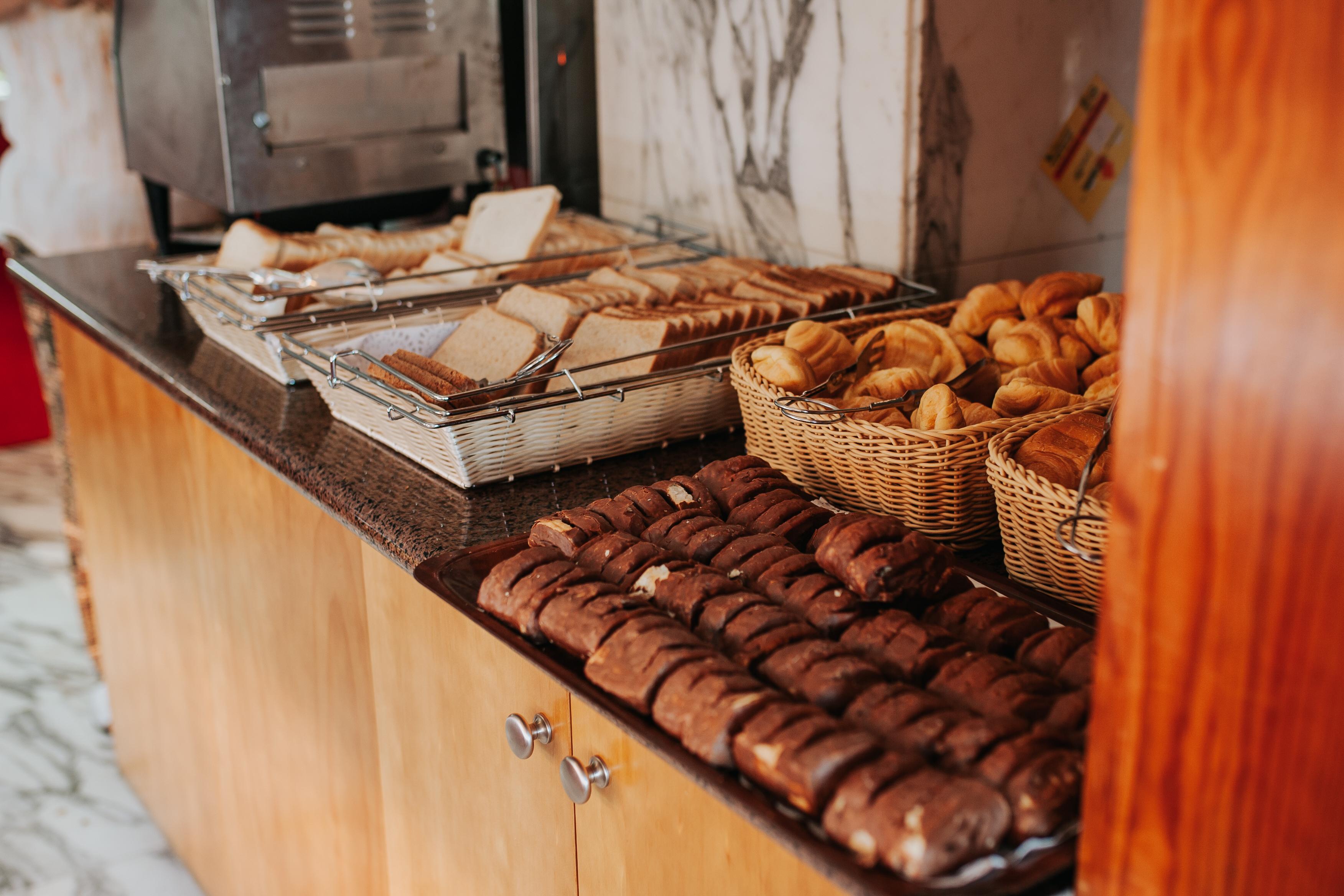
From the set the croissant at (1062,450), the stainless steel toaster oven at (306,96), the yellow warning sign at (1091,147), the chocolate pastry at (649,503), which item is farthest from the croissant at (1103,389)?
the stainless steel toaster oven at (306,96)

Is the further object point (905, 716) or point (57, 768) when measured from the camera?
point (57, 768)

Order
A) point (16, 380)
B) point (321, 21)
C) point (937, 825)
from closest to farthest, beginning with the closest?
1. point (937, 825)
2. point (321, 21)
3. point (16, 380)

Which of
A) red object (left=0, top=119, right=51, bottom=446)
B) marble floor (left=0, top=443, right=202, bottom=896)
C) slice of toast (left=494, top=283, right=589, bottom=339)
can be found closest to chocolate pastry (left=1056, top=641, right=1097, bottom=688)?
slice of toast (left=494, top=283, right=589, bottom=339)

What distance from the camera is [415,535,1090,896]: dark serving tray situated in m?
0.64

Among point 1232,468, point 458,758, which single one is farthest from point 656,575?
point 1232,468

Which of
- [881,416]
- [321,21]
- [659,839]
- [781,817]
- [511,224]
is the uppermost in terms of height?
[321,21]

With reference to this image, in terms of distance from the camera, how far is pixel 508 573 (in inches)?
37.2

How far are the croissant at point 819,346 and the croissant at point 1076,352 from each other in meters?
0.22

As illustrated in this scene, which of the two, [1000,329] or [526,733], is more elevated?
[1000,329]

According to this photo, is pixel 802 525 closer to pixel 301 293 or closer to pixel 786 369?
pixel 786 369

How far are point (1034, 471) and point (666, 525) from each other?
1.00 feet

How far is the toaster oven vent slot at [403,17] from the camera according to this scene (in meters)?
2.05

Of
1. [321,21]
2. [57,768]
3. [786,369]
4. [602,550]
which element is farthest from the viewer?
[57,768]

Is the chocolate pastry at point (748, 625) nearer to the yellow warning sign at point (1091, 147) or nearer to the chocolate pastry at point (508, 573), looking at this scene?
the chocolate pastry at point (508, 573)
